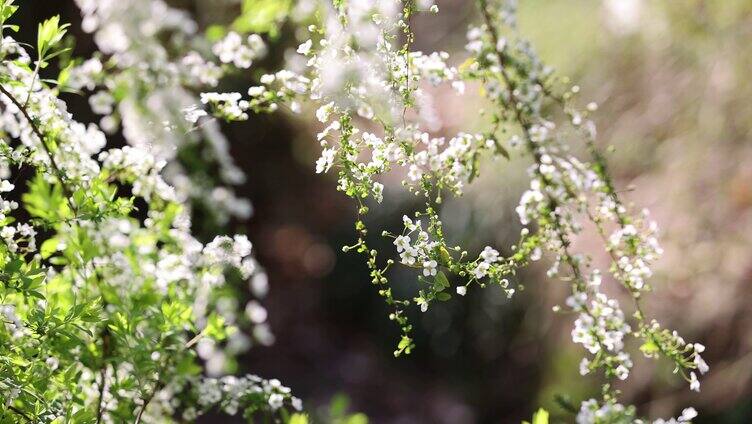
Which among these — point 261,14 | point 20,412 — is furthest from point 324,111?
point 20,412

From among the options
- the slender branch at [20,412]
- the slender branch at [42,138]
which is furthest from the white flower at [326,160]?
the slender branch at [20,412]

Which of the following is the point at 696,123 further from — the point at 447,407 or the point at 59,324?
the point at 59,324

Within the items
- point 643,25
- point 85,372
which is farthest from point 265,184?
point 85,372

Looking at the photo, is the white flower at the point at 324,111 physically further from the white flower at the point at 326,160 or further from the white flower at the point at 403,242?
the white flower at the point at 403,242

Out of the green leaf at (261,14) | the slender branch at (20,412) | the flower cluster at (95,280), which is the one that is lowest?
the slender branch at (20,412)

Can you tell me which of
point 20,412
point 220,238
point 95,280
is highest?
point 220,238

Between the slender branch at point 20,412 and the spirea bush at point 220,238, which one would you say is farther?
the slender branch at point 20,412

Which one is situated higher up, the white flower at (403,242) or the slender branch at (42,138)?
the slender branch at (42,138)

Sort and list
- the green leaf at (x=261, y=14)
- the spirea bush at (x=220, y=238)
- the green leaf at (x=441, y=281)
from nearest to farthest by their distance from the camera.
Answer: the spirea bush at (x=220, y=238) < the green leaf at (x=441, y=281) < the green leaf at (x=261, y=14)

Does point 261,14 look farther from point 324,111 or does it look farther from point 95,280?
point 95,280

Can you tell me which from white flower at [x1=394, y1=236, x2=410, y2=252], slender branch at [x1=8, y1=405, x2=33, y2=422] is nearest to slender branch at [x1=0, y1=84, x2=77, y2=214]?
slender branch at [x1=8, y1=405, x2=33, y2=422]

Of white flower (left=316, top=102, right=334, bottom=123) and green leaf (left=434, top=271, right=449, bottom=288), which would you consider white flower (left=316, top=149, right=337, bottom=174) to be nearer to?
white flower (left=316, top=102, right=334, bottom=123)

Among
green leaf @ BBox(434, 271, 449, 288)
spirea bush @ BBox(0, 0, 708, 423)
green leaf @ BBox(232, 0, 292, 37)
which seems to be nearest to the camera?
spirea bush @ BBox(0, 0, 708, 423)
